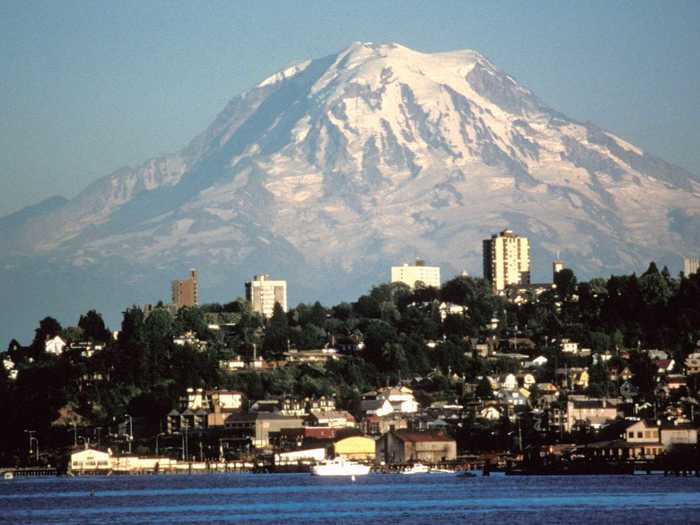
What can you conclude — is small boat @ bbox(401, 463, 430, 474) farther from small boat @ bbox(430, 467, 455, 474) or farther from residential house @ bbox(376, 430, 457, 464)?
residential house @ bbox(376, 430, 457, 464)

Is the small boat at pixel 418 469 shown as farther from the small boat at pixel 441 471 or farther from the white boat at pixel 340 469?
the white boat at pixel 340 469

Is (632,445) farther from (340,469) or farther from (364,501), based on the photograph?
(364,501)

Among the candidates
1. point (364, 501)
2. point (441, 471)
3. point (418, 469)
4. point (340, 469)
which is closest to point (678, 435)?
point (441, 471)

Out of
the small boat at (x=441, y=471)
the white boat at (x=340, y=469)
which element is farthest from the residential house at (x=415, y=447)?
the white boat at (x=340, y=469)

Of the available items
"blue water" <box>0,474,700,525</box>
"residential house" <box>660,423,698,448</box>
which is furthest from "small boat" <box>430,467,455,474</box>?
"residential house" <box>660,423,698,448</box>

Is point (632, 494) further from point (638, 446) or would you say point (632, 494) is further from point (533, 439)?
point (533, 439)
